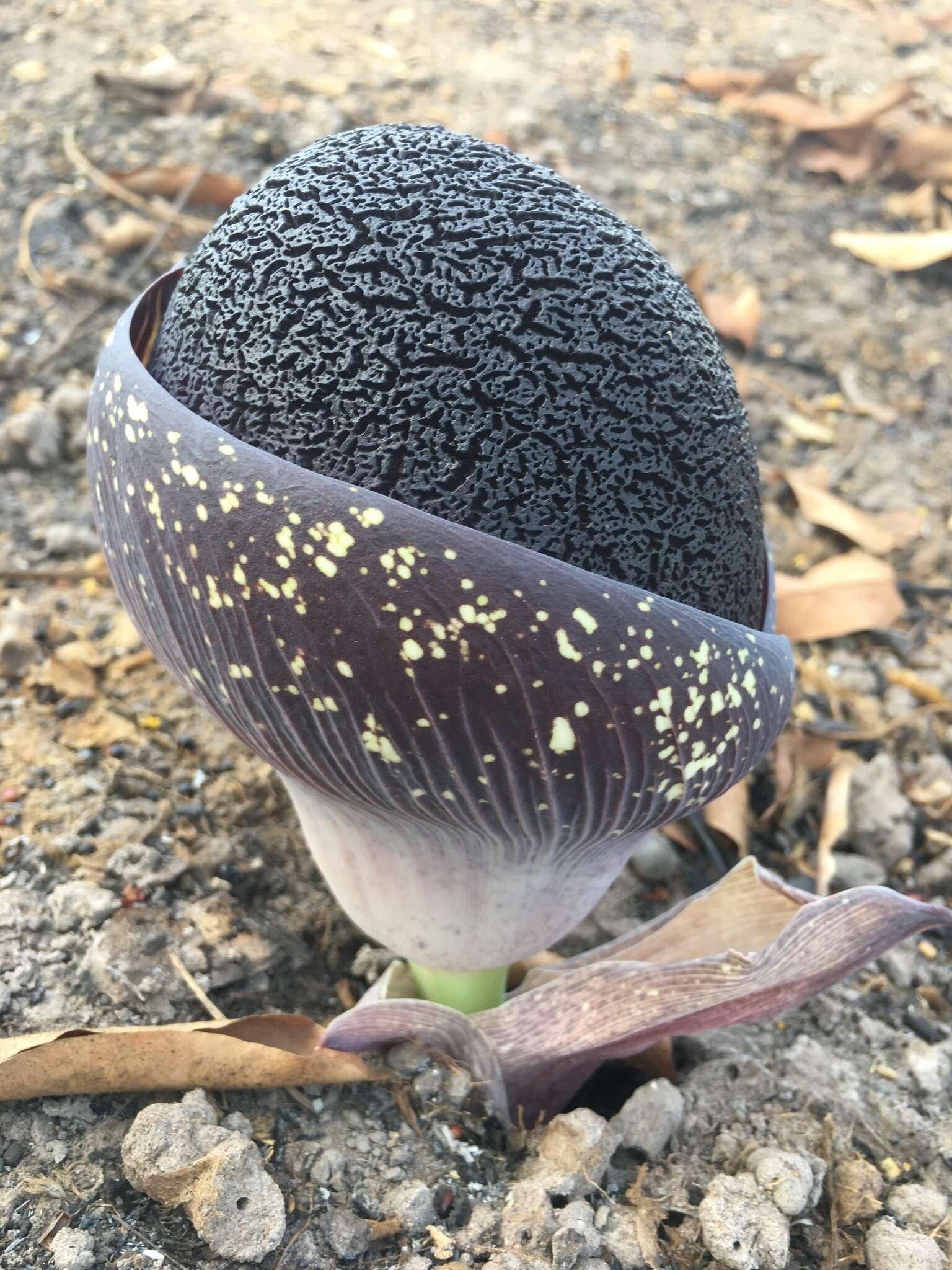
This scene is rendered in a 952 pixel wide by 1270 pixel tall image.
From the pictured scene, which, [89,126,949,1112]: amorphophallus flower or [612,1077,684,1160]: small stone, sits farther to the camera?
[612,1077,684,1160]: small stone

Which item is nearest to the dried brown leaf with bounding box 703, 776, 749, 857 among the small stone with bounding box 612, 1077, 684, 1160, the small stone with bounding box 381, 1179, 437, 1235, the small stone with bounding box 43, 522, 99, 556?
the small stone with bounding box 612, 1077, 684, 1160

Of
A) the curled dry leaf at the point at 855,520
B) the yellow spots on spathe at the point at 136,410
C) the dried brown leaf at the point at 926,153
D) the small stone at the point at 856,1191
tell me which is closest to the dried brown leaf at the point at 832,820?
the small stone at the point at 856,1191

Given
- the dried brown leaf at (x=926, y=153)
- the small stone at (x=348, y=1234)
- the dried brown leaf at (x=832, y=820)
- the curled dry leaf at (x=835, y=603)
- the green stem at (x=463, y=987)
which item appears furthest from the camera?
the dried brown leaf at (x=926, y=153)

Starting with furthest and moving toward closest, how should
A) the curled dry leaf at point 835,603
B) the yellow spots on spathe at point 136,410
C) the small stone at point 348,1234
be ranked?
the curled dry leaf at point 835,603, the small stone at point 348,1234, the yellow spots on spathe at point 136,410

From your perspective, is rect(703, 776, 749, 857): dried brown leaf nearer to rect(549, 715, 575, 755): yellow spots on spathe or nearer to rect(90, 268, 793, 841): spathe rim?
rect(90, 268, 793, 841): spathe rim

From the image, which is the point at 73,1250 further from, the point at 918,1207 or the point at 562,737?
the point at 918,1207

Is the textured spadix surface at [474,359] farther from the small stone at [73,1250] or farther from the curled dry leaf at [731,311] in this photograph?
the curled dry leaf at [731,311]
